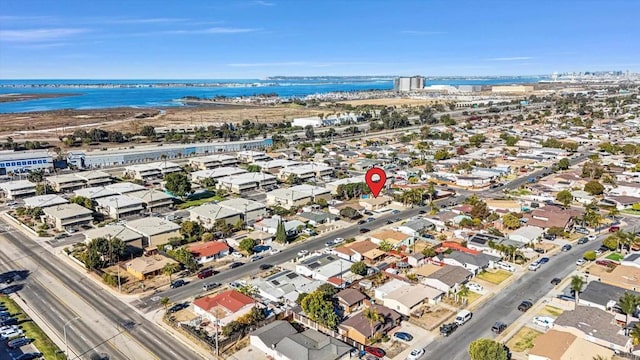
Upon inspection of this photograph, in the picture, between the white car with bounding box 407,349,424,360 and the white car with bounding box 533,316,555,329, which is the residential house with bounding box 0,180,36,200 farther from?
the white car with bounding box 533,316,555,329

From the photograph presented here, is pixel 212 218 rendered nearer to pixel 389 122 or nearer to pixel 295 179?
pixel 295 179

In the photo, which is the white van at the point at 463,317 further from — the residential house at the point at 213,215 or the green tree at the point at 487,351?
the residential house at the point at 213,215

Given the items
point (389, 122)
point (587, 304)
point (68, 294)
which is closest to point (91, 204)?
point (68, 294)

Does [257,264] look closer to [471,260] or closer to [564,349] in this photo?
[471,260]

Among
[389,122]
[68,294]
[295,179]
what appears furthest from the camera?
[389,122]

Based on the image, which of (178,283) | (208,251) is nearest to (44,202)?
(208,251)

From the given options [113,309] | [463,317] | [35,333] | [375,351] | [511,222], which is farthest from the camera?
[511,222]
